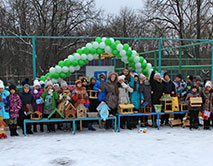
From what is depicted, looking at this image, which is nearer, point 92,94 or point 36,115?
point 36,115

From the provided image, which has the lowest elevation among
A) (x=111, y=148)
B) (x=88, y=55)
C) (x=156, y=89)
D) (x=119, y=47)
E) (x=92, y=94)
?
(x=111, y=148)

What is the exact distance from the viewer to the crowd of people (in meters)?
6.19

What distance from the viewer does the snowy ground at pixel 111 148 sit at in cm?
436

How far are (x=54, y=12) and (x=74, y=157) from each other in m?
14.9

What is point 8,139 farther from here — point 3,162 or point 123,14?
point 123,14

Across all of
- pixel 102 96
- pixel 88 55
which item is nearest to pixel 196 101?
pixel 102 96

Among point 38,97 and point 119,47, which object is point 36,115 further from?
point 119,47

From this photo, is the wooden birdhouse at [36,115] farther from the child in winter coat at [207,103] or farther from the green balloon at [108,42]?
the child in winter coat at [207,103]

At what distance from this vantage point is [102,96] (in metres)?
6.62

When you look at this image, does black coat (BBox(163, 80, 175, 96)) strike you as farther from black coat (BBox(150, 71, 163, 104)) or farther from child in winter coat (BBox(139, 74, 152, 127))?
child in winter coat (BBox(139, 74, 152, 127))

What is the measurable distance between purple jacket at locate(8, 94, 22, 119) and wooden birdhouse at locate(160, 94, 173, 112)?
13.6 ft

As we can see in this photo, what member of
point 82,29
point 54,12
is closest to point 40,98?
point 82,29

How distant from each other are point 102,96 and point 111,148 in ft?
6.13

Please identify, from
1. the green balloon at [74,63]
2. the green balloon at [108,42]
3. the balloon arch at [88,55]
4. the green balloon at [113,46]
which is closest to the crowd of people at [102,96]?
the balloon arch at [88,55]
